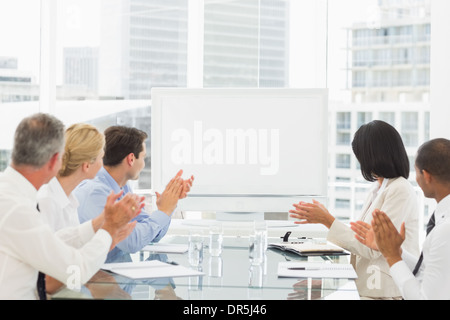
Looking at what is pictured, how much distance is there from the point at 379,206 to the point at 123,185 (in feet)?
3.85

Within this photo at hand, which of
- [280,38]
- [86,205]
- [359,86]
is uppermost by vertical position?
[280,38]

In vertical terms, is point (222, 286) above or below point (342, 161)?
below

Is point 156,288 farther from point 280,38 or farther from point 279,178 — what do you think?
point 280,38

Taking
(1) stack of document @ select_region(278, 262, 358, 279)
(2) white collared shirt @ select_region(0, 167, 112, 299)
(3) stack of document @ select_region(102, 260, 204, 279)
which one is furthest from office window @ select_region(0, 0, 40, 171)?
(2) white collared shirt @ select_region(0, 167, 112, 299)

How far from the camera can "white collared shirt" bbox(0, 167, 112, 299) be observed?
5.81 feet

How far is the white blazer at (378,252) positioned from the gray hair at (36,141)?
135 centimetres

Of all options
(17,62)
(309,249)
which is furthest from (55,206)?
(17,62)

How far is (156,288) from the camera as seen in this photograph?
203 centimetres

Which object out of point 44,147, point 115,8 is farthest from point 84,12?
point 44,147

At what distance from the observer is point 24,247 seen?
5.82ft

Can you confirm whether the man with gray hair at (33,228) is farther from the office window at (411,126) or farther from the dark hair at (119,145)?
the office window at (411,126)

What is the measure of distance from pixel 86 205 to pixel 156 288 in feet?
2.86

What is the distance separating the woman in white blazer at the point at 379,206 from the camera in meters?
2.68

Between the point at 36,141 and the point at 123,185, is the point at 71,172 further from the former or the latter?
the point at 123,185
